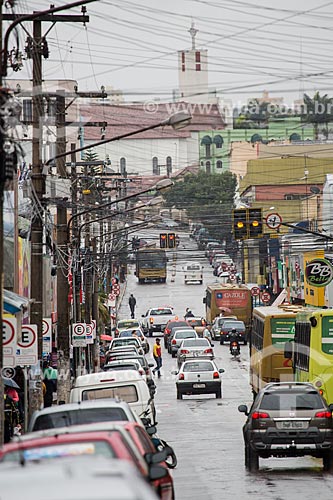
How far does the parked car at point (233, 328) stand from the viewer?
2950 inches

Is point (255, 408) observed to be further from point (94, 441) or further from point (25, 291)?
point (25, 291)

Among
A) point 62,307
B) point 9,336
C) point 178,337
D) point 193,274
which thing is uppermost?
point 9,336

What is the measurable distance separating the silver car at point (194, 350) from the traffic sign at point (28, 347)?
27306 mm

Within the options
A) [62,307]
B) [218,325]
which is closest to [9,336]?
[62,307]

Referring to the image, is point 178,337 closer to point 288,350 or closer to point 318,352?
point 288,350

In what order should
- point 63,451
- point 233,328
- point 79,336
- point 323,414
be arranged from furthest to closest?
point 233,328 → point 79,336 → point 323,414 → point 63,451

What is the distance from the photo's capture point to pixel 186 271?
124062 millimetres

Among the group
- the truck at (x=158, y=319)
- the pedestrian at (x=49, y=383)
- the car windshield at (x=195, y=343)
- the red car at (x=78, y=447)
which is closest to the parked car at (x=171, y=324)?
the truck at (x=158, y=319)

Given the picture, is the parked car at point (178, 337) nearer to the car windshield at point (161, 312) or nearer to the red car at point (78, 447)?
the car windshield at point (161, 312)

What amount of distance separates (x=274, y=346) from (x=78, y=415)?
2540cm

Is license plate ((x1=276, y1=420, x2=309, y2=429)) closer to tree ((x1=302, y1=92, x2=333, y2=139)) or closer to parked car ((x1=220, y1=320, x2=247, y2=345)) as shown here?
parked car ((x1=220, y1=320, x2=247, y2=345))

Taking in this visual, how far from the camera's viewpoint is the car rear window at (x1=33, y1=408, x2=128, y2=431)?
622 inches

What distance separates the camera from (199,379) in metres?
45.8

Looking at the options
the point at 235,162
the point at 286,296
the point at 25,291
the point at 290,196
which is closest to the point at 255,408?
the point at 25,291
